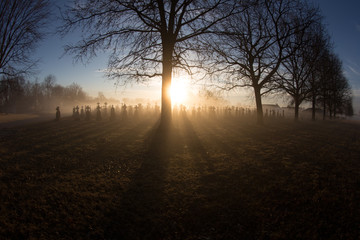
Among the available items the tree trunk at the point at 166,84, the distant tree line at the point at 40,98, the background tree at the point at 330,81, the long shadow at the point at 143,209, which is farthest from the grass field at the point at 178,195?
the distant tree line at the point at 40,98

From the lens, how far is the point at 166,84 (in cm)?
797

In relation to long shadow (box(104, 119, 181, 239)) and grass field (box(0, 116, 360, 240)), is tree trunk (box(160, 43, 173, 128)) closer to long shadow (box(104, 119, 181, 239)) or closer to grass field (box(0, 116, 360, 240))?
grass field (box(0, 116, 360, 240))

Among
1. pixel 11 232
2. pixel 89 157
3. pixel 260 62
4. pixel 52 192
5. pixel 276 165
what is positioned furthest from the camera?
pixel 260 62

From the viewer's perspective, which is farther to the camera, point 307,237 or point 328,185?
point 328,185

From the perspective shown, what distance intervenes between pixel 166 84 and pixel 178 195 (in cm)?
567

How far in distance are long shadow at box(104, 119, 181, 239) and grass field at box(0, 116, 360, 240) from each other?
1 centimetres

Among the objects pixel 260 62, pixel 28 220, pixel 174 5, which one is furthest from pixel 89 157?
pixel 260 62

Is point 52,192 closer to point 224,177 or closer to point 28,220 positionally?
point 28,220

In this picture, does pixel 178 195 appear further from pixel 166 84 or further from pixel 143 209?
pixel 166 84

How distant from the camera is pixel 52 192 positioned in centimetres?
303

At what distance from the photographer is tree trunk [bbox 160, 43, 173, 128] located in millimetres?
7922

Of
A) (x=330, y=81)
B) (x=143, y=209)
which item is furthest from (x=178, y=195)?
(x=330, y=81)

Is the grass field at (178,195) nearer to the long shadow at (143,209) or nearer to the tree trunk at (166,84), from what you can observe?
the long shadow at (143,209)

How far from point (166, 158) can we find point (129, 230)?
8.99 ft
